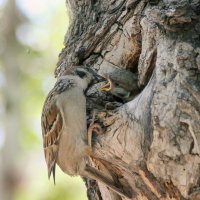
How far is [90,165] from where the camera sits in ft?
8.51

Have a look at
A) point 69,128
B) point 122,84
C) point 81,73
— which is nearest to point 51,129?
point 69,128

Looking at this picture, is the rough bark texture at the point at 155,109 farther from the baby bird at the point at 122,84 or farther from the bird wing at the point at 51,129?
the bird wing at the point at 51,129

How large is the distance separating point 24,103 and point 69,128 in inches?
109

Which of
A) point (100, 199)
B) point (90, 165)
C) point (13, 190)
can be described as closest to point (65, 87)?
point (90, 165)

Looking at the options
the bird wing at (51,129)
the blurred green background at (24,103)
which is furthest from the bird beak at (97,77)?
the blurred green background at (24,103)

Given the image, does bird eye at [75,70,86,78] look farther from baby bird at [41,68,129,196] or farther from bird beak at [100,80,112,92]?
bird beak at [100,80,112,92]

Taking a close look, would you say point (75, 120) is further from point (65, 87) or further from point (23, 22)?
point (23, 22)

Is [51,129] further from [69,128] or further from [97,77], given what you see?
[97,77]

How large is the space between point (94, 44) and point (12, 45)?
2.62 metres

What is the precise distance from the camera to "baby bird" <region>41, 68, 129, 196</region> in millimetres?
2512

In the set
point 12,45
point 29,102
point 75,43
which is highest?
point 12,45

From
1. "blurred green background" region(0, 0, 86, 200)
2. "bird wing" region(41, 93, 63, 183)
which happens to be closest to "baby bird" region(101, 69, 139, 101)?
"bird wing" region(41, 93, 63, 183)

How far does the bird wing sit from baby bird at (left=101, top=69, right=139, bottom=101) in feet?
0.84

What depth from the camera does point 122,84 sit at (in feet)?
8.34
